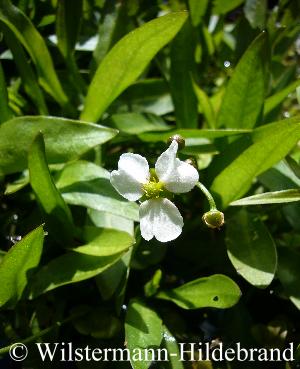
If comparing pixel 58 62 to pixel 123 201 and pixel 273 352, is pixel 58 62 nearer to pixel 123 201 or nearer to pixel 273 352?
pixel 123 201

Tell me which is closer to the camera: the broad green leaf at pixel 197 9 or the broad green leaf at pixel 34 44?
the broad green leaf at pixel 34 44

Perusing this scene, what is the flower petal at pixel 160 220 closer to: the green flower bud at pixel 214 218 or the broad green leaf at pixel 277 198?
the green flower bud at pixel 214 218

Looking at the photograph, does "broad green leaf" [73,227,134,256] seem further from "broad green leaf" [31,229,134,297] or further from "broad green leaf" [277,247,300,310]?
"broad green leaf" [277,247,300,310]

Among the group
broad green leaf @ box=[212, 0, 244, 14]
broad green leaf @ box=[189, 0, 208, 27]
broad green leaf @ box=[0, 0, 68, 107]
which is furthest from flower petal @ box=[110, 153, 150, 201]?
broad green leaf @ box=[212, 0, 244, 14]

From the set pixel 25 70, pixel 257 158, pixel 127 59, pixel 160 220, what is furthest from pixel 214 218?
pixel 25 70

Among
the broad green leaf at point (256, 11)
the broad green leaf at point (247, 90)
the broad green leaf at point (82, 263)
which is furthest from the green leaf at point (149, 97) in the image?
the broad green leaf at point (82, 263)

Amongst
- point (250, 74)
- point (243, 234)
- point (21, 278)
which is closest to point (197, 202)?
point (243, 234)
